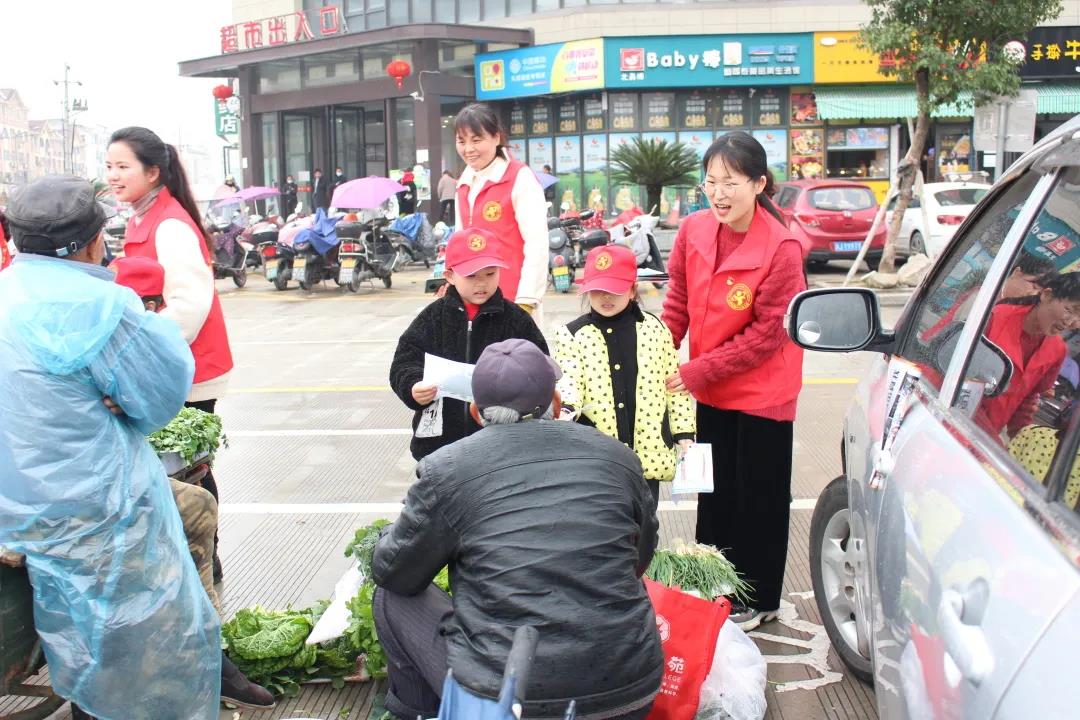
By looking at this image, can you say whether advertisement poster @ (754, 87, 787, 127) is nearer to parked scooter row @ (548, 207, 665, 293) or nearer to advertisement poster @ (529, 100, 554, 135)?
advertisement poster @ (529, 100, 554, 135)

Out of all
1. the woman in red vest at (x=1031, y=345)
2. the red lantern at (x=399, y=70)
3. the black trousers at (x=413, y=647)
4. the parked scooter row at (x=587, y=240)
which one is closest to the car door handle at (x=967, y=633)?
the woman in red vest at (x=1031, y=345)

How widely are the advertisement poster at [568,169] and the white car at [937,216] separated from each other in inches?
462

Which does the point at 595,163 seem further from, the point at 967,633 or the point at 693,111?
the point at 967,633

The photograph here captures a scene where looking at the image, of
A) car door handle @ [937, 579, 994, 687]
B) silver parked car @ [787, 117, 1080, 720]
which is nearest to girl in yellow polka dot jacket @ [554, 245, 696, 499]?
silver parked car @ [787, 117, 1080, 720]

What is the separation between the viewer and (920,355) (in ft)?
9.46

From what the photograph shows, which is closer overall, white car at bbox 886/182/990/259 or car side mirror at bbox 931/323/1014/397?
car side mirror at bbox 931/323/1014/397

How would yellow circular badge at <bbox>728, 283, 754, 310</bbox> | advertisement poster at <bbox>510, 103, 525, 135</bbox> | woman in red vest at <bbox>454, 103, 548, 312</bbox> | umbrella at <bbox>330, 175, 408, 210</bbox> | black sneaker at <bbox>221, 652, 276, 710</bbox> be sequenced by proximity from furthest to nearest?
advertisement poster at <bbox>510, 103, 525, 135</bbox>
umbrella at <bbox>330, 175, 408, 210</bbox>
woman in red vest at <bbox>454, 103, 548, 312</bbox>
yellow circular badge at <bbox>728, 283, 754, 310</bbox>
black sneaker at <bbox>221, 652, 276, 710</bbox>

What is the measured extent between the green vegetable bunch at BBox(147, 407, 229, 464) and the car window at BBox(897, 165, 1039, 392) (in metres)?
2.41

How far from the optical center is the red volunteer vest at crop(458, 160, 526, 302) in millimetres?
5277

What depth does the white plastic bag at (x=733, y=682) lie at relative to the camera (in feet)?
11.2

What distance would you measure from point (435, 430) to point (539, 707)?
1.70 metres

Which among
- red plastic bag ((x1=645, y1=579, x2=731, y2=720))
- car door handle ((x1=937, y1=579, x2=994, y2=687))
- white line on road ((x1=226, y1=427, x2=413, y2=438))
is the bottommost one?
white line on road ((x1=226, y1=427, x2=413, y2=438))

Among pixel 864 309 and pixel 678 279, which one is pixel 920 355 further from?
pixel 678 279

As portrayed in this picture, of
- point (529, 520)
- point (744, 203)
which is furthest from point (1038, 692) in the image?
point (744, 203)
